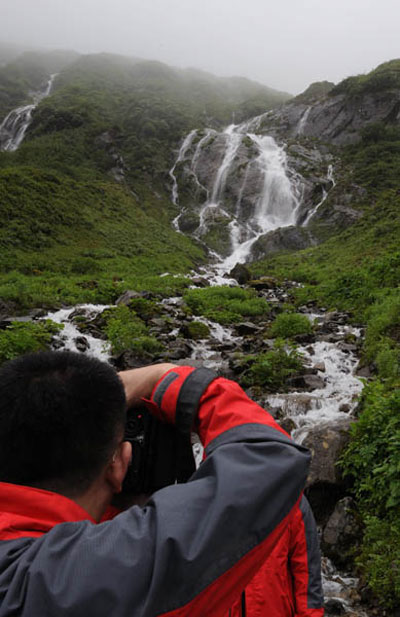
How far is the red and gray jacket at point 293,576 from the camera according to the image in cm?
212

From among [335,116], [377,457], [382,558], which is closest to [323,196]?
[335,116]

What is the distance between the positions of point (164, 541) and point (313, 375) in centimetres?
705

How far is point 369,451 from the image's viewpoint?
13.2ft

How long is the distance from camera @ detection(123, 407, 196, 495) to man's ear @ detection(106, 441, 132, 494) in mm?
127

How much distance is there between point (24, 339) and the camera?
7.98m

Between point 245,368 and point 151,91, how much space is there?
95.9 metres

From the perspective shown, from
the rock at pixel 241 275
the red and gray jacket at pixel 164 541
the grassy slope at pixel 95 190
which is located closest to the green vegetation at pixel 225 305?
the grassy slope at pixel 95 190

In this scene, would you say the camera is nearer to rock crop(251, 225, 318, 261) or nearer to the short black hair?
the short black hair

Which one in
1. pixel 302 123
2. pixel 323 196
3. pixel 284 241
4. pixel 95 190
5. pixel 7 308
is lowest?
pixel 7 308

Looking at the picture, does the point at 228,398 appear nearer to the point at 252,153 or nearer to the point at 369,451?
the point at 369,451

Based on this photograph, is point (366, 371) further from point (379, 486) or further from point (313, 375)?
point (379, 486)

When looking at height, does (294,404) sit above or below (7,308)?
above

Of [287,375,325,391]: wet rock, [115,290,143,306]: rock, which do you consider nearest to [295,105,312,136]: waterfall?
[115,290,143,306]: rock

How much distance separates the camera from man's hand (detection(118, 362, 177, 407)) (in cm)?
140
